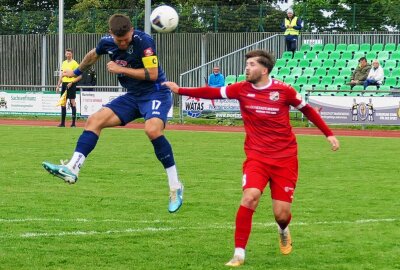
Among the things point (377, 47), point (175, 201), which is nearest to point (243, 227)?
point (175, 201)

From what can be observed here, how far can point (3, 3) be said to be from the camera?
62.8 metres

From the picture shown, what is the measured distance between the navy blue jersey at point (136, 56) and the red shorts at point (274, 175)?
2442 millimetres

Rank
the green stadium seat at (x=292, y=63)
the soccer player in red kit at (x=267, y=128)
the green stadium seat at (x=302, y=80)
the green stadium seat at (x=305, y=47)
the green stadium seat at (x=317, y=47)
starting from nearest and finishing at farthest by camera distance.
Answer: the soccer player in red kit at (x=267, y=128), the green stadium seat at (x=302, y=80), the green stadium seat at (x=292, y=63), the green stadium seat at (x=317, y=47), the green stadium seat at (x=305, y=47)

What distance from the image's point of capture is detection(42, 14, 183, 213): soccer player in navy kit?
9891 mm

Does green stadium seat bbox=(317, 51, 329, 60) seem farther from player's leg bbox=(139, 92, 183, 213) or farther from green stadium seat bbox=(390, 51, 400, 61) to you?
player's leg bbox=(139, 92, 183, 213)

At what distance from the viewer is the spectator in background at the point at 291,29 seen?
116 ft

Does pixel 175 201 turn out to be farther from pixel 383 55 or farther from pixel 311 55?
A: pixel 311 55

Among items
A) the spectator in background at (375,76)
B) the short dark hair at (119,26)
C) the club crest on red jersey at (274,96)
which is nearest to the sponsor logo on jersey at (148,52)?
the short dark hair at (119,26)

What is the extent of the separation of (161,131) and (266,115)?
2.34 meters

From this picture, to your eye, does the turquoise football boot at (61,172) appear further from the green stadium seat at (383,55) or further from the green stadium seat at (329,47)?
the green stadium seat at (329,47)

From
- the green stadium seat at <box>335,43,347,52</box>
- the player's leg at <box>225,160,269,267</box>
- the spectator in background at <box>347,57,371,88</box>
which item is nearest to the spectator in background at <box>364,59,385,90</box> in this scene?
the spectator in background at <box>347,57,371,88</box>

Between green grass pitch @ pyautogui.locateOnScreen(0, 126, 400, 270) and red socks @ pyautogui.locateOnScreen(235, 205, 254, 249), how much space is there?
20cm

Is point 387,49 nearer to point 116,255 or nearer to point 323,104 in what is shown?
point 323,104

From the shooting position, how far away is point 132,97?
34.2ft
